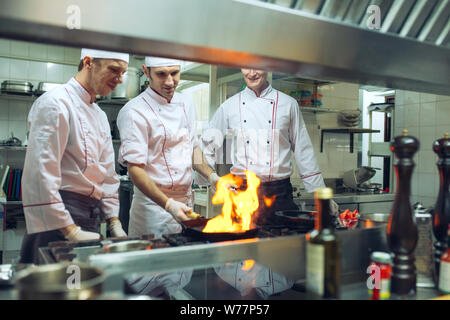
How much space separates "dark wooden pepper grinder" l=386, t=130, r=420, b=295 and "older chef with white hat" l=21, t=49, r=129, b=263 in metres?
1.23

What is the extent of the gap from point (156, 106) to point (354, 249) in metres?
1.57

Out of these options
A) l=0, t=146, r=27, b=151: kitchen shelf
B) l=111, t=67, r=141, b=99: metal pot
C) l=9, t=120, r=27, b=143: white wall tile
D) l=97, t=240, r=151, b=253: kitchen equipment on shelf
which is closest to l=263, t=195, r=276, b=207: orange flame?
l=97, t=240, r=151, b=253: kitchen equipment on shelf

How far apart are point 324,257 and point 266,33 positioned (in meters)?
0.54

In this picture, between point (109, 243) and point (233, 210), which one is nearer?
point (109, 243)

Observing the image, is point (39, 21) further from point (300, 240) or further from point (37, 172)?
point (37, 172)

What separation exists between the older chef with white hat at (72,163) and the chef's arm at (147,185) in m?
0.13

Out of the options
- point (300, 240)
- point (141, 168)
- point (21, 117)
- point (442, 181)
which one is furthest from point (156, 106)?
point (21, 117)

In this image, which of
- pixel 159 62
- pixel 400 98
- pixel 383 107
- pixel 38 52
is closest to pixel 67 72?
pixel 38 52

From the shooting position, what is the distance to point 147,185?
213 centimetres

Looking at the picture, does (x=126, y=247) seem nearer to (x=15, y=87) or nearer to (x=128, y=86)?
(x=15, y=87)

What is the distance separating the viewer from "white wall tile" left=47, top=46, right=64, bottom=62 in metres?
4.99

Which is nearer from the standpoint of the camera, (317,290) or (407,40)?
(317,290)

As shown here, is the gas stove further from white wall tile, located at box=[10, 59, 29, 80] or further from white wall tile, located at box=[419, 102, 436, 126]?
white wall tile, located at box=[10, 59, 29, 80]

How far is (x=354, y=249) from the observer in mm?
1263
